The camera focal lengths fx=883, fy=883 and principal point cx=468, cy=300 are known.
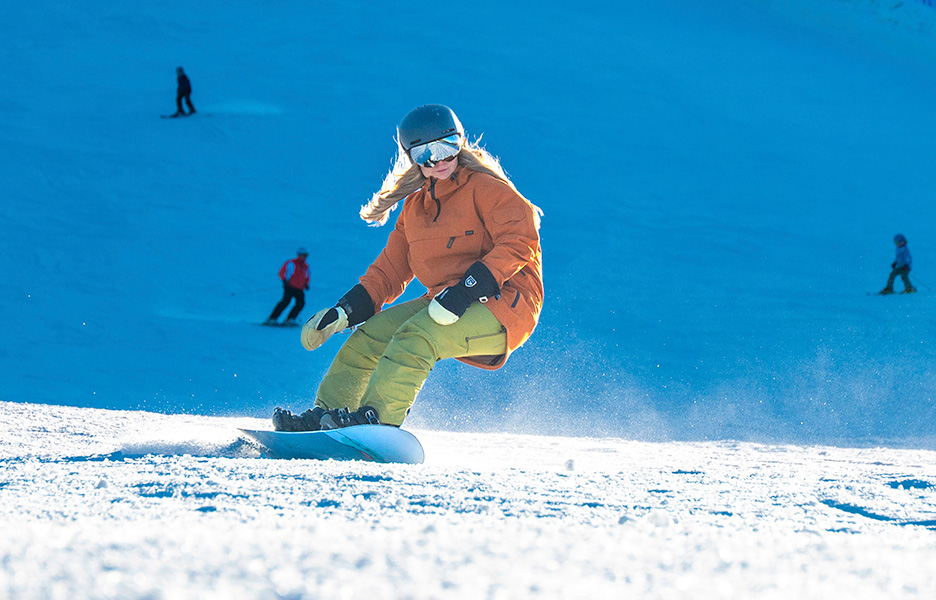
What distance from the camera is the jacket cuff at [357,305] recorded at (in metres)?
3.70

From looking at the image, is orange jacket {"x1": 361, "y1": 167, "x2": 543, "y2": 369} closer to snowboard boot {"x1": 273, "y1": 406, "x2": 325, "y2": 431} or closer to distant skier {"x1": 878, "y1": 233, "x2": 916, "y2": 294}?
snowboard boot {"x1": 273, "y1": 406, "x2": 325, "y2": 431}

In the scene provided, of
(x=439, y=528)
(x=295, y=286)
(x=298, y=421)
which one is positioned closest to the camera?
(x=439, y=528)

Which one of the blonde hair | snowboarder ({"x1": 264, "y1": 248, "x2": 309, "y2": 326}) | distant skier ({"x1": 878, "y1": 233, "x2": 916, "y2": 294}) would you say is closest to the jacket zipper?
the blonde hair

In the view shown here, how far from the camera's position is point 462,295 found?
312cm

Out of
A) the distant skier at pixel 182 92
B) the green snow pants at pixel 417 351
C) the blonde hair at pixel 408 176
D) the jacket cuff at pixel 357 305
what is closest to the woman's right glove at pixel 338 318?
the jacket cuff at pixel 357 305

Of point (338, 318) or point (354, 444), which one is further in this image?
point (338, 318)

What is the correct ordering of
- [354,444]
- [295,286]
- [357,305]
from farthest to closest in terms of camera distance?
[295,286], [357,305], [354,444]

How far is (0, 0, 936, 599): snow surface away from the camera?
136cm

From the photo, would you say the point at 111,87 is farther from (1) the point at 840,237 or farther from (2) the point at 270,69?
(1) the point at 840,237

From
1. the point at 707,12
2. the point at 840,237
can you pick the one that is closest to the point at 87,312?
the point at 840,237

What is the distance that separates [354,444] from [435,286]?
0.88m

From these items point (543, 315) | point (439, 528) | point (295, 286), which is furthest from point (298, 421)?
point (543, 315)

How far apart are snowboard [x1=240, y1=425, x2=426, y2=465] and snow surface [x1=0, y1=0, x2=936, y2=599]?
0.18 metres

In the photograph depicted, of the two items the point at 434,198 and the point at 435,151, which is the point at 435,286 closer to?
the point at 434,198
